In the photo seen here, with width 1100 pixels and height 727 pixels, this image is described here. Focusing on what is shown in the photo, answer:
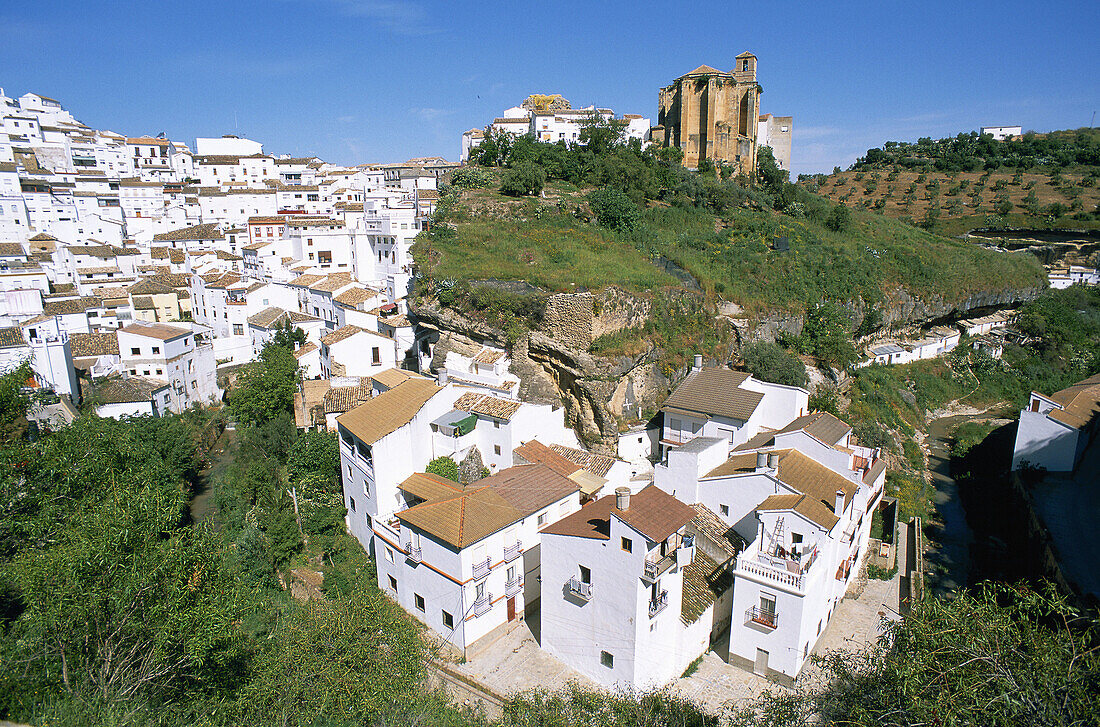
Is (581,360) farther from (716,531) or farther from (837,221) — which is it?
(837,221)

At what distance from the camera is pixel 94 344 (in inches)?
1207

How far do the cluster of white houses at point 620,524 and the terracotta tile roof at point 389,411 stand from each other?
67 mm

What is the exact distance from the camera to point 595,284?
21234mm

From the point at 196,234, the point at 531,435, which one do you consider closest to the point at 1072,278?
the point at 531,435

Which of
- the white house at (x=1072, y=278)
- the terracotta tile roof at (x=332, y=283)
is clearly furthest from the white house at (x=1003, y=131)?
the terracotta tile roof at (x=332, y=283)

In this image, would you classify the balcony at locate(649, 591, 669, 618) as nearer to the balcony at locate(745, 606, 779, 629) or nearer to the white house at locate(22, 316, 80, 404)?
the balcony at locate(745, 606, 779, 629)

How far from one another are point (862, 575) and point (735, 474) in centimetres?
541

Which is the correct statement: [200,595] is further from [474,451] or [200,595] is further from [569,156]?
[569,156]

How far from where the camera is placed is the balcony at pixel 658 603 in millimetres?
12852

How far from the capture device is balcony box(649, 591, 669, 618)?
12.9 meters

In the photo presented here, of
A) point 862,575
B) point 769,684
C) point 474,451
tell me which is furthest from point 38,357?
point 862,575

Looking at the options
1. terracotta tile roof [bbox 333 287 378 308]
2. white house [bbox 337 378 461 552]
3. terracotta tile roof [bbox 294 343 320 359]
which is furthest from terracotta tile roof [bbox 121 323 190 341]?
white house [bbox 337 378 461 552]

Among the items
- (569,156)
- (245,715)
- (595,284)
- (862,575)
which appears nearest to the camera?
(245,715)

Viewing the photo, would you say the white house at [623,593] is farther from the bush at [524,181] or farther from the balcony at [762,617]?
the bush at [524,181]
